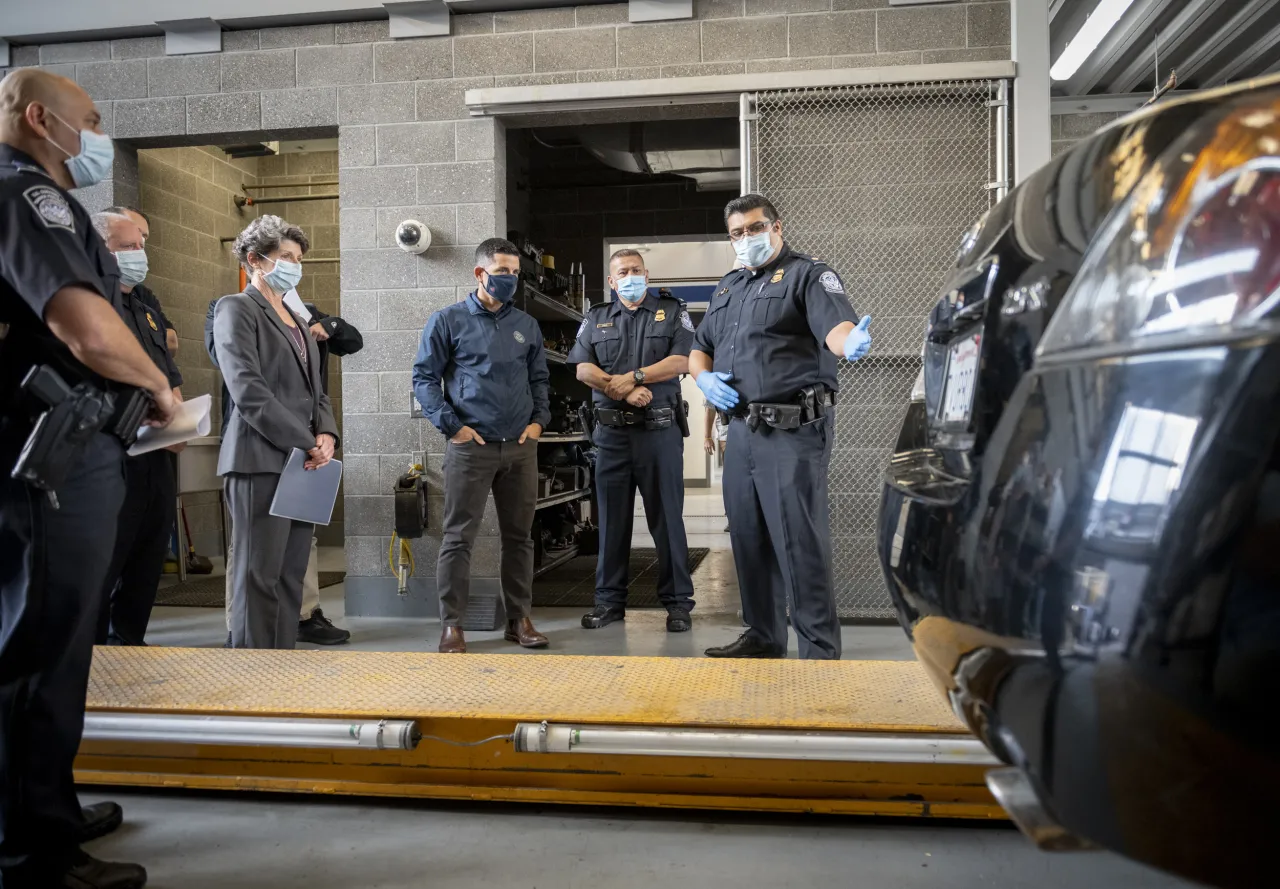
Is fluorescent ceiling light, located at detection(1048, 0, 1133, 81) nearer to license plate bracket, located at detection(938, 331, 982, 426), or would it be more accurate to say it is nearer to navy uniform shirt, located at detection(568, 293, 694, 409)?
navy uniform shirt, located at detection(568, 293, 694, 409)

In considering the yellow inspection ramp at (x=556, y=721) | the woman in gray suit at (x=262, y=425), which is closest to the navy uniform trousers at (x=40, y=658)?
the yellow inspection ramp at (x=556, y=721)

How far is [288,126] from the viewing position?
5.17 metres

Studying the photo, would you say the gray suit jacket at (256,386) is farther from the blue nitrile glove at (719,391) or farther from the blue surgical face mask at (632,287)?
A: the blue surgical face mask at (632,287)

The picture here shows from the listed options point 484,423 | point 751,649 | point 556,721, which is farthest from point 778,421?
point 556,721

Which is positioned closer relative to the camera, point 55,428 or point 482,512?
point 55,428

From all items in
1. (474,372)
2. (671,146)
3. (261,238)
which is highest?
(671,146)

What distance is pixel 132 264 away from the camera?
368 centimetres

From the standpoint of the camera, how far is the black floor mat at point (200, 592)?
541 centimetres

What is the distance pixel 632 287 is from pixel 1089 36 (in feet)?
13.0

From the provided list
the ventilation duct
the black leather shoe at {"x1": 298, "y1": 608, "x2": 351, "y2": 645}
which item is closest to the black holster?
the black leather shoe at {"x1": 298, "y1": 608, "x2": 351, "y2": 645}

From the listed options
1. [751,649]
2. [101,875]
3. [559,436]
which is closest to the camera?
[101,875]

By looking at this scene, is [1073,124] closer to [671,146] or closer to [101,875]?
[671,146]

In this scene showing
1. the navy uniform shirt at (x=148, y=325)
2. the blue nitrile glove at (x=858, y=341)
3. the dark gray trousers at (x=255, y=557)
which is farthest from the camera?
the navy uniform shirt at (x=148, y=325)

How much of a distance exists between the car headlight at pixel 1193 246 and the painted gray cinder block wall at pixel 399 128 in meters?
4.31
